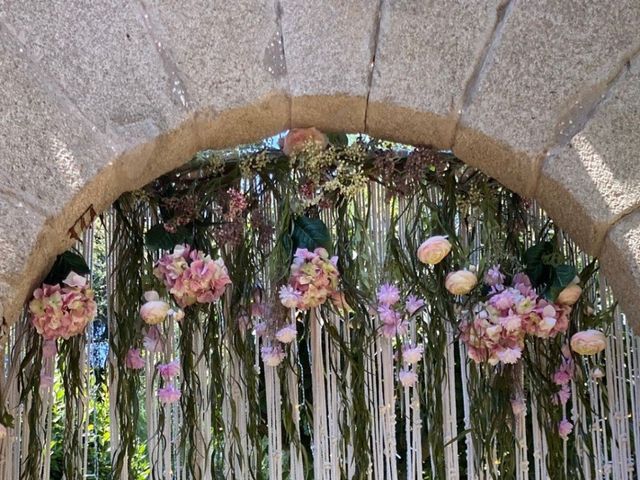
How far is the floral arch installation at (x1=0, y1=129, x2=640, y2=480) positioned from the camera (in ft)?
6.76

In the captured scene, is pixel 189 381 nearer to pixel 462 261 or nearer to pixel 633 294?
pixel 462 261

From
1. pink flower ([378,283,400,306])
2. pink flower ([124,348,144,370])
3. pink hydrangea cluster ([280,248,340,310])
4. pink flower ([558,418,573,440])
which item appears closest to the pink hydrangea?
pink hydrangea cluster ([280,248,340,310])

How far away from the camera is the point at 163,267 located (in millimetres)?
2018

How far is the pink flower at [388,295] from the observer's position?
6.74ft

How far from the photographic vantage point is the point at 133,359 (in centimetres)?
207

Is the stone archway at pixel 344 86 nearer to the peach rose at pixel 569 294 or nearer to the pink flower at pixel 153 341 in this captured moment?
the peach rose at pixel 569 294

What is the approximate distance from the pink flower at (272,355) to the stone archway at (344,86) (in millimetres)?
455

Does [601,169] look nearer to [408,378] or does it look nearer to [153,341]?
[408,378]

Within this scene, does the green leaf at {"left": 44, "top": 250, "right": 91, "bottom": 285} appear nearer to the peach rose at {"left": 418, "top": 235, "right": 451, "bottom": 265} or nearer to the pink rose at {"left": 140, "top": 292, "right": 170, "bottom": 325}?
the pink rose at {"left": 140, "top": 292, "right": 170, "bottom": 325}

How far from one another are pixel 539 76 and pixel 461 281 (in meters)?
0.45

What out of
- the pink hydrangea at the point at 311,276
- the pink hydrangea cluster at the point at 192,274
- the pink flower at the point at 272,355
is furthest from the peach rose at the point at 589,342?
the pink hydrangea cluster at the point at 192,274

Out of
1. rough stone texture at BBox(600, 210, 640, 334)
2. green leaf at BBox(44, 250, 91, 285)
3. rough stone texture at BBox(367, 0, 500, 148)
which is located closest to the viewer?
rough stone texture at BBox(600, 210, 640, 334)

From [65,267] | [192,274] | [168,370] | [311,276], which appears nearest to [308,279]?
[311,276]

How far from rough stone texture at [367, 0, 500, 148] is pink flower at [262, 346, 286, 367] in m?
0.53
